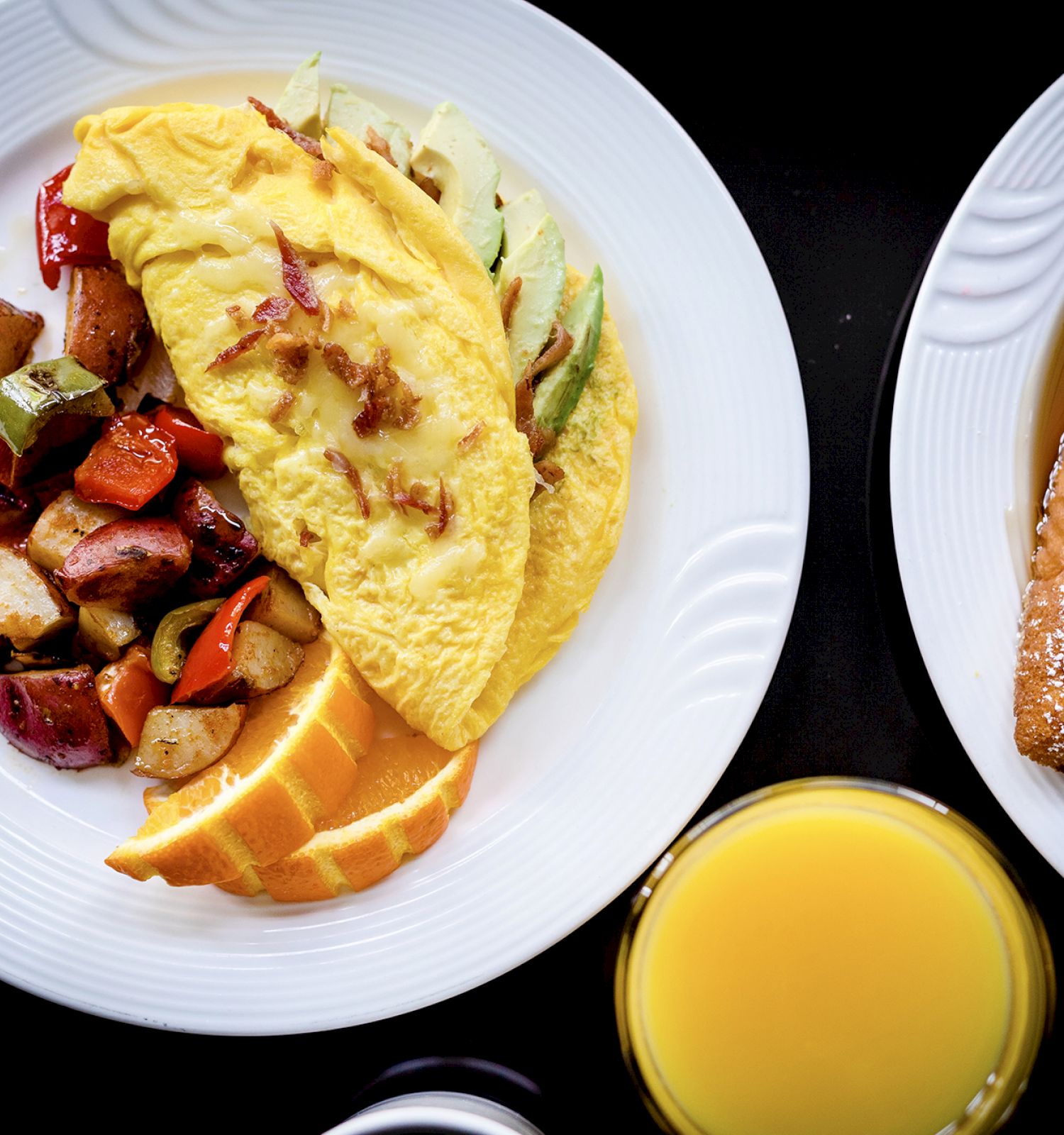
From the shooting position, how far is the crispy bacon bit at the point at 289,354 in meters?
2.21

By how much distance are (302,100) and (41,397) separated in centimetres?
103

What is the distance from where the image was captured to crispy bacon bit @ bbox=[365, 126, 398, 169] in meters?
2.44

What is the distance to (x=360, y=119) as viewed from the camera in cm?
252

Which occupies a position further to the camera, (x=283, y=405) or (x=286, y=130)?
(x=286, y=130)

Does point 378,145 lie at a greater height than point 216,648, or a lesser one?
greater

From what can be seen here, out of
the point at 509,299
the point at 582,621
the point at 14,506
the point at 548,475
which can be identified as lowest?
the point at 582,621

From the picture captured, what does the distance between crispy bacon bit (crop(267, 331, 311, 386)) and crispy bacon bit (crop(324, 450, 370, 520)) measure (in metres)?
0.20

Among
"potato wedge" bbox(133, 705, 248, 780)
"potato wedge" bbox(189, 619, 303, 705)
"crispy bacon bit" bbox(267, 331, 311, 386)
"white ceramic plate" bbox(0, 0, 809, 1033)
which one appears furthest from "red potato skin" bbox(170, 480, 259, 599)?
"white ceramic plate" bbox(0, 0, 809, 1033)

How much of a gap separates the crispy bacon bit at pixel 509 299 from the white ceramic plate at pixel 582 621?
41 centimetres

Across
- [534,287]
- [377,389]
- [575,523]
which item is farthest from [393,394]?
[575,523]

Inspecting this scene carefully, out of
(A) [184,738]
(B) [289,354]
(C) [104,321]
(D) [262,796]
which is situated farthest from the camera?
(C) [104,321]

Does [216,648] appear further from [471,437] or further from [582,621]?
[582,621]

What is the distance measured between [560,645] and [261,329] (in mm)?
1160

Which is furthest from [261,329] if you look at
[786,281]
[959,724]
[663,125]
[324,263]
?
[959,724]
